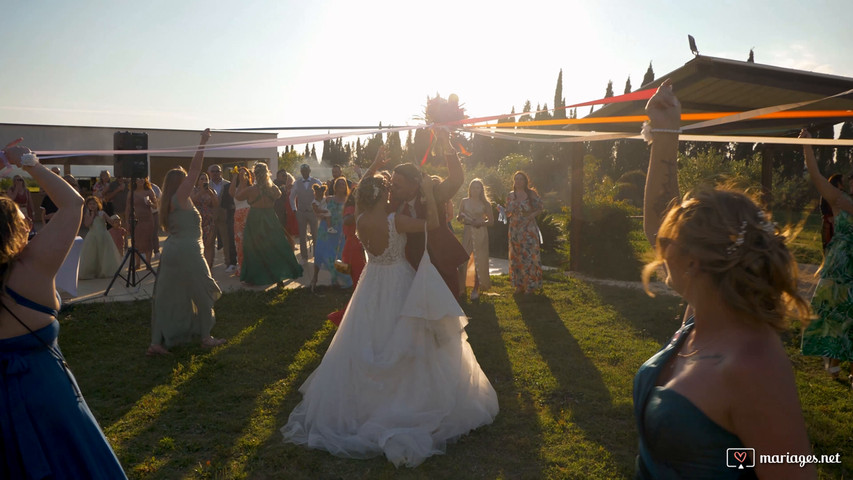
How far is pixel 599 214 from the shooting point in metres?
12.2

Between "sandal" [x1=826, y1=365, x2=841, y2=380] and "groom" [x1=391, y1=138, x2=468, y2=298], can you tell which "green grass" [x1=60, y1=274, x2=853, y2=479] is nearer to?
"sandal" [x1=826, y1=365, x2=841, y2=380]

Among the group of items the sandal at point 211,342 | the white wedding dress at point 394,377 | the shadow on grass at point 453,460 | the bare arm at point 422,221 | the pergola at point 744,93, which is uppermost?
the pergola at point 744,93

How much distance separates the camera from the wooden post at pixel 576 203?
11.9 meters

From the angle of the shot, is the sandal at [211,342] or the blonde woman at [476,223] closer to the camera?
the sandal at [211,342]

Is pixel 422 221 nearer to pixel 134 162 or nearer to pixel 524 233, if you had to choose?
pixel 524 233

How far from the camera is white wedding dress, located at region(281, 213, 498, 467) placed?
14.1ft

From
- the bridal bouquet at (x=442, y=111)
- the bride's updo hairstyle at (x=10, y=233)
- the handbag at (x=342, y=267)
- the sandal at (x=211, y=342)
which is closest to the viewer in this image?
the bride's updo hairstyle at (x=10, y=233)

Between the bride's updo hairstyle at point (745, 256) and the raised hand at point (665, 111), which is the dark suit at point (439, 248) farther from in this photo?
the bride's updo hairstyle at point (745, 256)

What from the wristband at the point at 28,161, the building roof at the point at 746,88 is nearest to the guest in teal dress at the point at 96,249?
the wristband at the point at 28,161

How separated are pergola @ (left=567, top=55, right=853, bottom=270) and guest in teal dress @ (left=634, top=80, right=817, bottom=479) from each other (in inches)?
199

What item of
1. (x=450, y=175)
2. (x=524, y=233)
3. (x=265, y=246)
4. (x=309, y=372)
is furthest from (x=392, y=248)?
(x=265, y=246)

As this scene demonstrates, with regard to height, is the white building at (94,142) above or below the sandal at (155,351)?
above

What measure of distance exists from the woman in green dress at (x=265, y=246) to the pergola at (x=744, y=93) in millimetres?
5924

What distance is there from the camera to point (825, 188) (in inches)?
192
